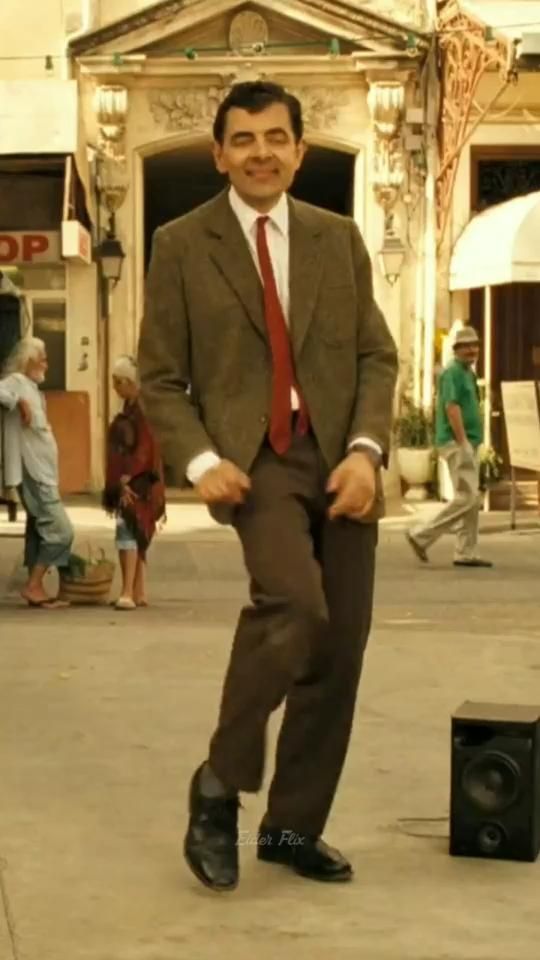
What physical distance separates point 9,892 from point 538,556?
11.5 meters

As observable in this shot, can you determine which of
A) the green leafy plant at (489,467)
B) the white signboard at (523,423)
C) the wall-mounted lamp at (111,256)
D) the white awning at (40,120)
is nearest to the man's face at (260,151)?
the white signboard at (523,423)

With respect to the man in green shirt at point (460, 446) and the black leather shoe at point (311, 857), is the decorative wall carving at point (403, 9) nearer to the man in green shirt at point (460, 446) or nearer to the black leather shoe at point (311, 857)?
the man in green shirt at point (460, 446)

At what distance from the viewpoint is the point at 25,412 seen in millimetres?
12734

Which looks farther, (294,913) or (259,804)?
(259,804)

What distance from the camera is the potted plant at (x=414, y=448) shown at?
71.0 ft

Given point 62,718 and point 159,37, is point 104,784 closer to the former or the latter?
point 62,718

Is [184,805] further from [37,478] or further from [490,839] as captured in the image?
[37,478]

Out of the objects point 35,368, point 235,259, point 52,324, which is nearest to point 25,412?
point 35,368

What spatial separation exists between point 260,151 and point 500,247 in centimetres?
1513

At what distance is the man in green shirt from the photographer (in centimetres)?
1529

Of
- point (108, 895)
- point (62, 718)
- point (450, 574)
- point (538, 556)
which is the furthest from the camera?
point (538, 556)

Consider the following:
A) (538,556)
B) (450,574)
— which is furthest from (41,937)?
(538,556)

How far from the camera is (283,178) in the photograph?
5488 mm

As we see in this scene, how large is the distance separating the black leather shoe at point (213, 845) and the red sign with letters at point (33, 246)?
14.2m
